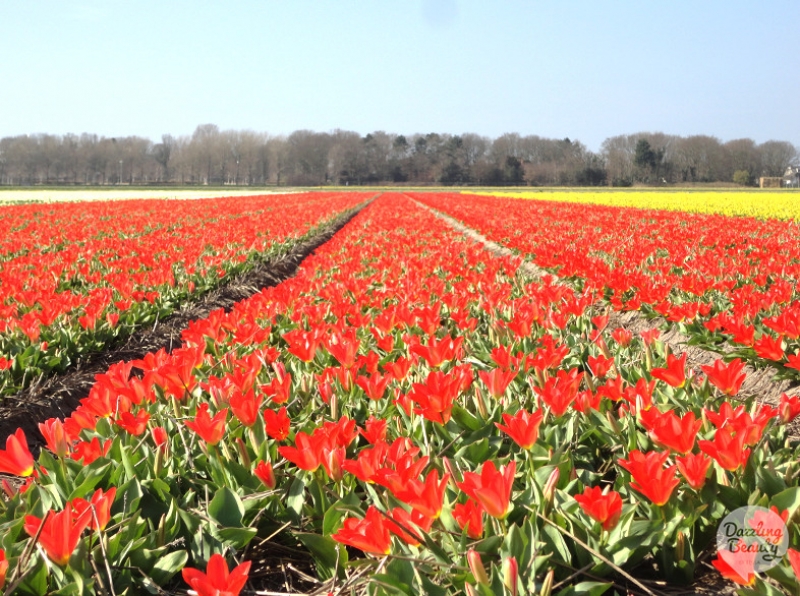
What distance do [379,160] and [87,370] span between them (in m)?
104

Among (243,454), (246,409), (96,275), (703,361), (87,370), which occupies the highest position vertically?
(246,409)

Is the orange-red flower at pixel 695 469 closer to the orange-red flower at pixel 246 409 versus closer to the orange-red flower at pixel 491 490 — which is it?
the orange-red flower at pixel 491 490

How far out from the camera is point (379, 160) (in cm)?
10619

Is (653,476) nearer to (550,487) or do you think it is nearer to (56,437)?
(550,487)

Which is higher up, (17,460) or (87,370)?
(17,460)

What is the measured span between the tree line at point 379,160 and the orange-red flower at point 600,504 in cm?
8651

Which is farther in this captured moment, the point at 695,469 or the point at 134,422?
the point at 134,422

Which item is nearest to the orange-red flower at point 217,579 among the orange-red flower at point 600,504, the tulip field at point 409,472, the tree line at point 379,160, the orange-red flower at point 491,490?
the tulip field at point 409,472

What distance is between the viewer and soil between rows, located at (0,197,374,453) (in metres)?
4.19

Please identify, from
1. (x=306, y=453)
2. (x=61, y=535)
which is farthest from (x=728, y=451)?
(x=61, y=535)

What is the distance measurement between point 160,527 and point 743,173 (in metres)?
89.5

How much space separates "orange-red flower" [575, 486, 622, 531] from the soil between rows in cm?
294

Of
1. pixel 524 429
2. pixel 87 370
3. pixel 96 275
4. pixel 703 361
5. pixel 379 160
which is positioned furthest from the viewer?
pixel 379 160

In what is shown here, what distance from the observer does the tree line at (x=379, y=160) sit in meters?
90.1
